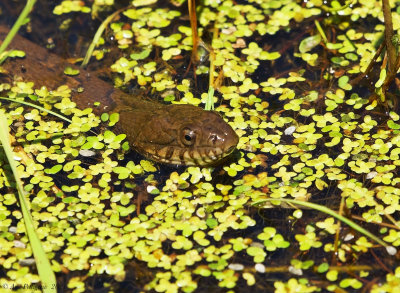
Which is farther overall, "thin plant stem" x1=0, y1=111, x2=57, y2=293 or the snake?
the snake

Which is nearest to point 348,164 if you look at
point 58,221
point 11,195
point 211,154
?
point 211,154

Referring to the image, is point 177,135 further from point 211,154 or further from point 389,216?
point 389,216

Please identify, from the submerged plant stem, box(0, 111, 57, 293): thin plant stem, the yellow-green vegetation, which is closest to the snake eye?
the yellow-green vegetation

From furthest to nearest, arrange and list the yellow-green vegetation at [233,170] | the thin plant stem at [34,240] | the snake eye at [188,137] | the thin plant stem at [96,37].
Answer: the thin plant stem at [96,37], the snake eye at [188,137], the yellow-green vegetation at [233,170], the thin plant stem at [34,240]

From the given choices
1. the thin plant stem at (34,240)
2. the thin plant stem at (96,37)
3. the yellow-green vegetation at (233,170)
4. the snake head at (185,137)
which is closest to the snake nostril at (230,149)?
the snake head at (185,137)

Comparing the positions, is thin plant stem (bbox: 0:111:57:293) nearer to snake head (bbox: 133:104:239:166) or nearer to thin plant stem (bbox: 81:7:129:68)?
snake head (bbox: 133:104:239:166)

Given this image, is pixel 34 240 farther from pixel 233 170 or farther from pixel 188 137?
pixel 233 170

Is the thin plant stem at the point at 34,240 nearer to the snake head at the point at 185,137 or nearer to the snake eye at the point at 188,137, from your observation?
the snake head at the point at 185,137
